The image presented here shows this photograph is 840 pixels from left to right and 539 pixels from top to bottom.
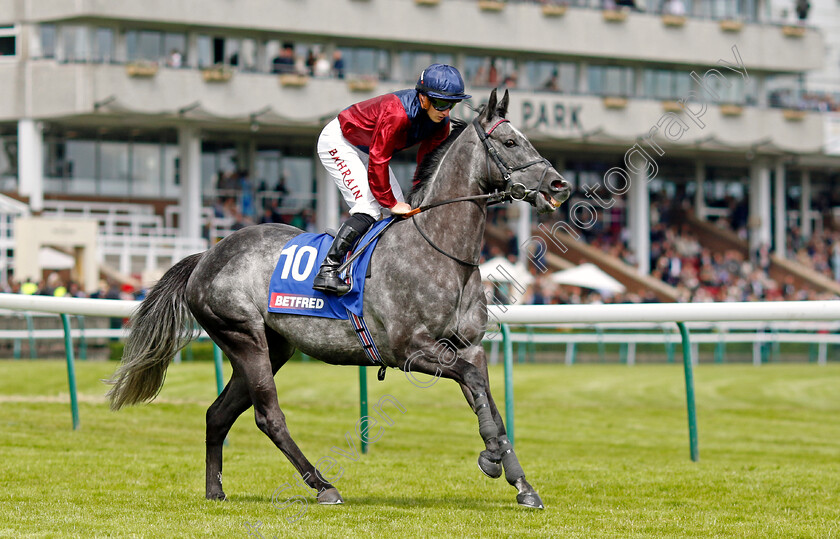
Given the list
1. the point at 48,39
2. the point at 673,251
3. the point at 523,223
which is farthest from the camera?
the point at 523,223

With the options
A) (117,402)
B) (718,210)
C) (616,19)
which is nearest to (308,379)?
(117,402)

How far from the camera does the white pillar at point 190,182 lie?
87.4ft

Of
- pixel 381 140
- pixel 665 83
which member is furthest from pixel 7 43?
pixel 381 140

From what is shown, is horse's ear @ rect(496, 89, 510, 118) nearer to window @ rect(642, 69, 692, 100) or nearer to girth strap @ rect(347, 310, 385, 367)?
girth strap @ rect(347, 310, 385, 367)

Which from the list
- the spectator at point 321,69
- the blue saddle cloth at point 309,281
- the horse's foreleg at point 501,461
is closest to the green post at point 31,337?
the blue saddle cloth at point 309,281

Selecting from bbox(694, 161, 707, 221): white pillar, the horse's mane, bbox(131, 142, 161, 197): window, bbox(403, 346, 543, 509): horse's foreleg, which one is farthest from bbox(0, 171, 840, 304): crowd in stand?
bbox(403, 346, 543, 509): horse's foreleg

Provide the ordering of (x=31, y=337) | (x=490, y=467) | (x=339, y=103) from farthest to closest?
(x=339, y=103) < (x=31, y=337) < (x=490, y=467)

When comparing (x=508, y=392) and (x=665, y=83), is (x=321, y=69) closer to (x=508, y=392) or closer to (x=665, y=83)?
(x=665, y=83)

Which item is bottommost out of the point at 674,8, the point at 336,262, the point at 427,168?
the point at 336,262

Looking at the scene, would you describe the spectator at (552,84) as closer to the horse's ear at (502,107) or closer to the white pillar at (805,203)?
the white pillar at (805,203)

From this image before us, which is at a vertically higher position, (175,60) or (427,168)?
(427,168)

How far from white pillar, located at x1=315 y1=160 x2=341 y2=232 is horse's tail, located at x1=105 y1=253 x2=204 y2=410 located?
72.6ft

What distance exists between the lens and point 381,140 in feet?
16.6

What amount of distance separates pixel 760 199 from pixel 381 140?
30628 millimetres
